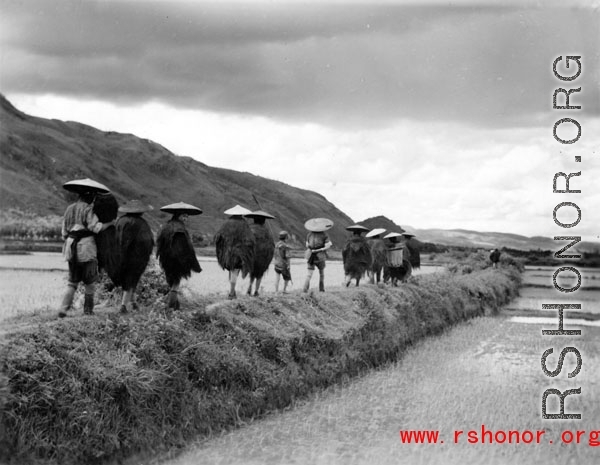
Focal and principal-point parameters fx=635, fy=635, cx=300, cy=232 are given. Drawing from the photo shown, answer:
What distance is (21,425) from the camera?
5902mm

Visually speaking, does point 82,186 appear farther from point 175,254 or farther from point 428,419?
point 428,419

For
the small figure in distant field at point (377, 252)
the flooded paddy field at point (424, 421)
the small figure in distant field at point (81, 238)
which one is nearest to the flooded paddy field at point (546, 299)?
the small figure in distant field at point (377, 252)

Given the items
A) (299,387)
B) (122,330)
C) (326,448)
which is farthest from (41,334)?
(299,387)

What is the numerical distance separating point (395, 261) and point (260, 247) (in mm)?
6709

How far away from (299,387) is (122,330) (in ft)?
11.6

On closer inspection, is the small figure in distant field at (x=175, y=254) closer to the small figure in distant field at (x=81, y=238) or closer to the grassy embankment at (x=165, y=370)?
the grassy embankment at (x=165, y=370)

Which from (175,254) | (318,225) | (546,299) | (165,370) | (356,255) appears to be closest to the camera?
(165,370)

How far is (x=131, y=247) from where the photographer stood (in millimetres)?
8562

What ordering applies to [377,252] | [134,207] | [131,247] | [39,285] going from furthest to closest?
[377,252] → [39,285] → [134,207] → [131,247]

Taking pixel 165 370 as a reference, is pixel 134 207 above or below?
above

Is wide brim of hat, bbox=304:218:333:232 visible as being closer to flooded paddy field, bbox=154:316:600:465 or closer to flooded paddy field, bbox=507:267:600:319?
flooded paddy field, bbox=154:316:600:465

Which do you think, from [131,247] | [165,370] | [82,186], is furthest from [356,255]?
[82,186]

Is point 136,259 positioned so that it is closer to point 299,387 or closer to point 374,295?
point 299,387

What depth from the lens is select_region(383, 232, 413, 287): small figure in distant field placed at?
18.3 m
